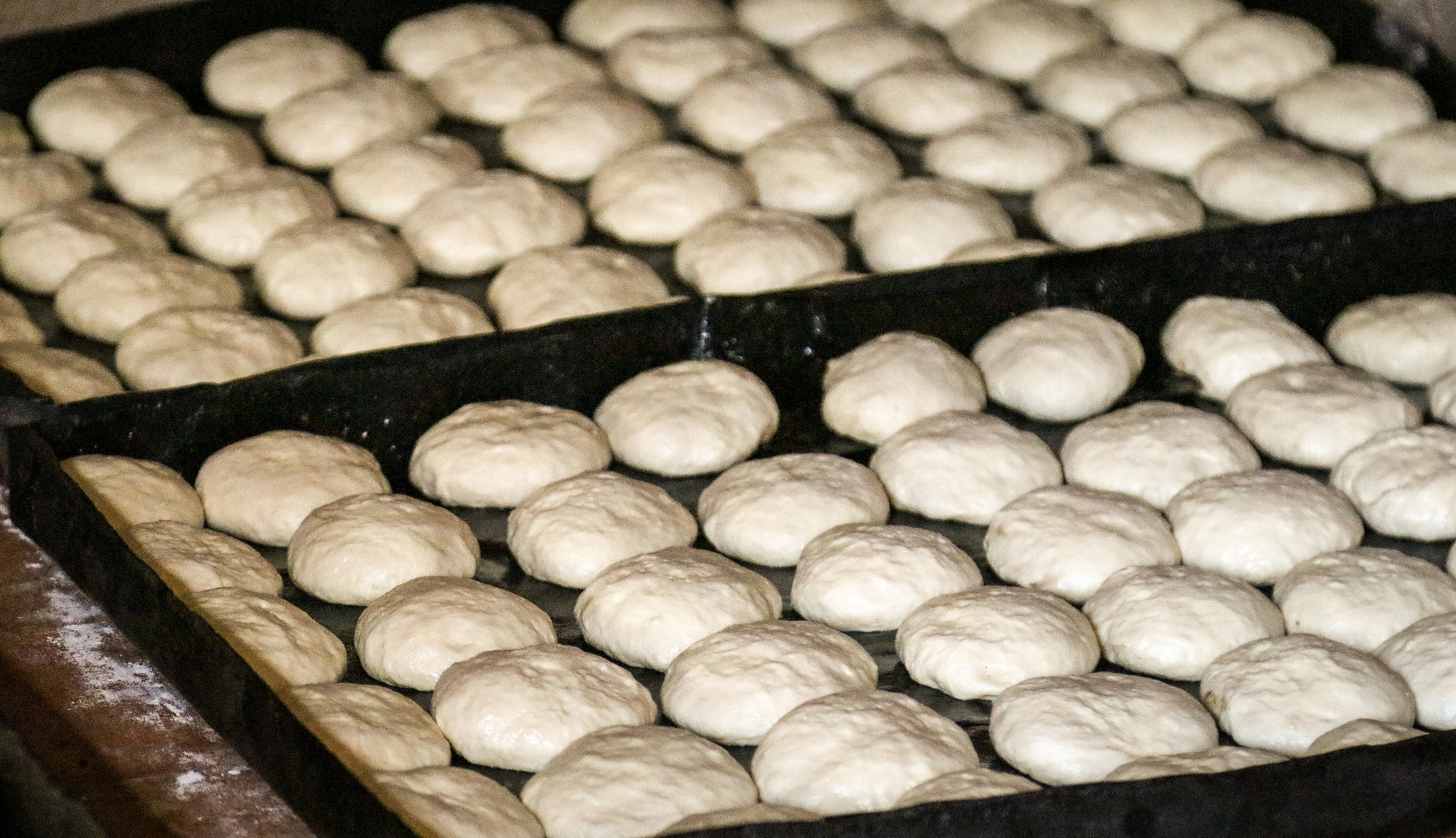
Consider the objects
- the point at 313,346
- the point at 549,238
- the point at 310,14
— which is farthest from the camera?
the point at 310,14

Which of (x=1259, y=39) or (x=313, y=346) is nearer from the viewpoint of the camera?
(x=313, y=346)

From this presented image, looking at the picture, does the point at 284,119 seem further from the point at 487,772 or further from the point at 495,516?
the point at 487,772

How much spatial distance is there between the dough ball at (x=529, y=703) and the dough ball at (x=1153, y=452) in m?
0.91

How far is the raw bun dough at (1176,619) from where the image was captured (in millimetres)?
2129

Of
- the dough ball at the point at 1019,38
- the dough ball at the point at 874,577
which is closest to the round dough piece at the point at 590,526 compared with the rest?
the dough ball at the point at 874,577

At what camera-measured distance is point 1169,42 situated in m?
3.83

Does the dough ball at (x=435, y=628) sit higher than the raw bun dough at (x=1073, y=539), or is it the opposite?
the dough ball at (x=435, y=628)

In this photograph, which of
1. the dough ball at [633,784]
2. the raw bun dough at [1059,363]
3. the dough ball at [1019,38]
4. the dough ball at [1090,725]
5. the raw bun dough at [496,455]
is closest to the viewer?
the dough ball at [633,784]

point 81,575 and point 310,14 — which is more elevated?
point 310,14

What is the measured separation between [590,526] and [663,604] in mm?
219

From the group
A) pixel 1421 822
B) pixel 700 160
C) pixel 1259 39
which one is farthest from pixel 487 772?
pixel 1259 39

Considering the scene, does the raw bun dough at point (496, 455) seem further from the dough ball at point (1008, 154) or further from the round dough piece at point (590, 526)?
the dough ball at point (1008, 154)

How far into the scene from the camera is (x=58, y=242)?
294 centimetres

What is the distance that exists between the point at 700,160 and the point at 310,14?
3.65 feet
